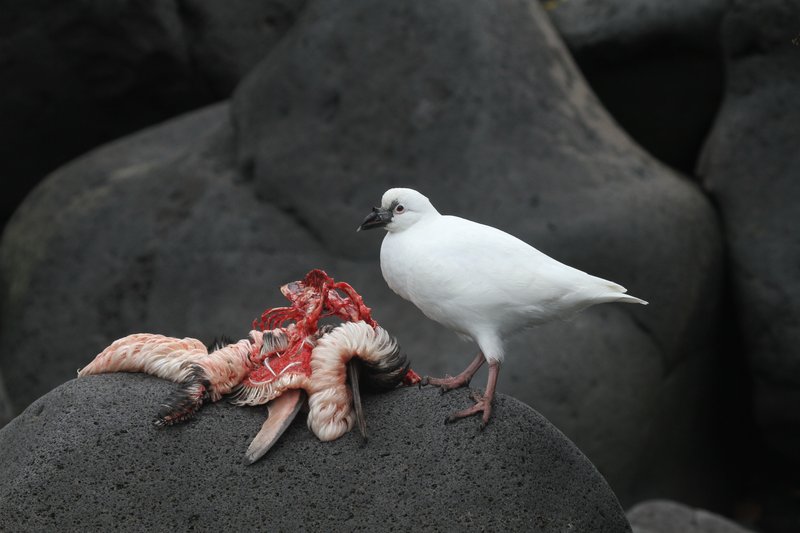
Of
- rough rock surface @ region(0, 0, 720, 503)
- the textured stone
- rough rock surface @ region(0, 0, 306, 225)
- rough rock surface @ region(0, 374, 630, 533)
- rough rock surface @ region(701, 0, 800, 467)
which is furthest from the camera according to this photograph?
rough rock surface @ region(0, 0, 306, 225)

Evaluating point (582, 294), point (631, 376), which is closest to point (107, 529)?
point (582, 294)

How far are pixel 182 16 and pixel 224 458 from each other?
5.58 meters

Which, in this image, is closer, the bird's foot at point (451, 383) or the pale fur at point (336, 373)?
the pale fur at point (336, 373)

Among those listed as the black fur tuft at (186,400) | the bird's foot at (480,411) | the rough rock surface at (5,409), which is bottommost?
the rough rock surface at (5,409)

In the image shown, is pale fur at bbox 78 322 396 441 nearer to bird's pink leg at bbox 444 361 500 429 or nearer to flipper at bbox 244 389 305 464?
flipper at bbox 244 389 305 464

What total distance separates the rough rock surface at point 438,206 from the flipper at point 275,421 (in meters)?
2.58

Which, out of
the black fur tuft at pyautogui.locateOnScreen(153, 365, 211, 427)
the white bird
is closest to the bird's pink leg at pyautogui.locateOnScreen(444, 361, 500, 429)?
the white bird

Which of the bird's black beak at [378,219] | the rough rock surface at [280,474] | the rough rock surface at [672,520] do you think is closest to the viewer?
the rough rock surface at [280,474]

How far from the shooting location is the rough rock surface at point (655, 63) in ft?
24.0

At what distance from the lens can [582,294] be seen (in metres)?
3.37

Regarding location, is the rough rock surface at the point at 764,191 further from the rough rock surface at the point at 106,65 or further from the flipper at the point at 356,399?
the flipper at the point at 356,399

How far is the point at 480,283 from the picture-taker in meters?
3.34

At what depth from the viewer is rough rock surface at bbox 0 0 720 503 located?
6.15 m

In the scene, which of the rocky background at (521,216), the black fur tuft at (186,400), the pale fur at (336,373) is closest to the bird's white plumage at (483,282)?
the pale fur at (336,373)
